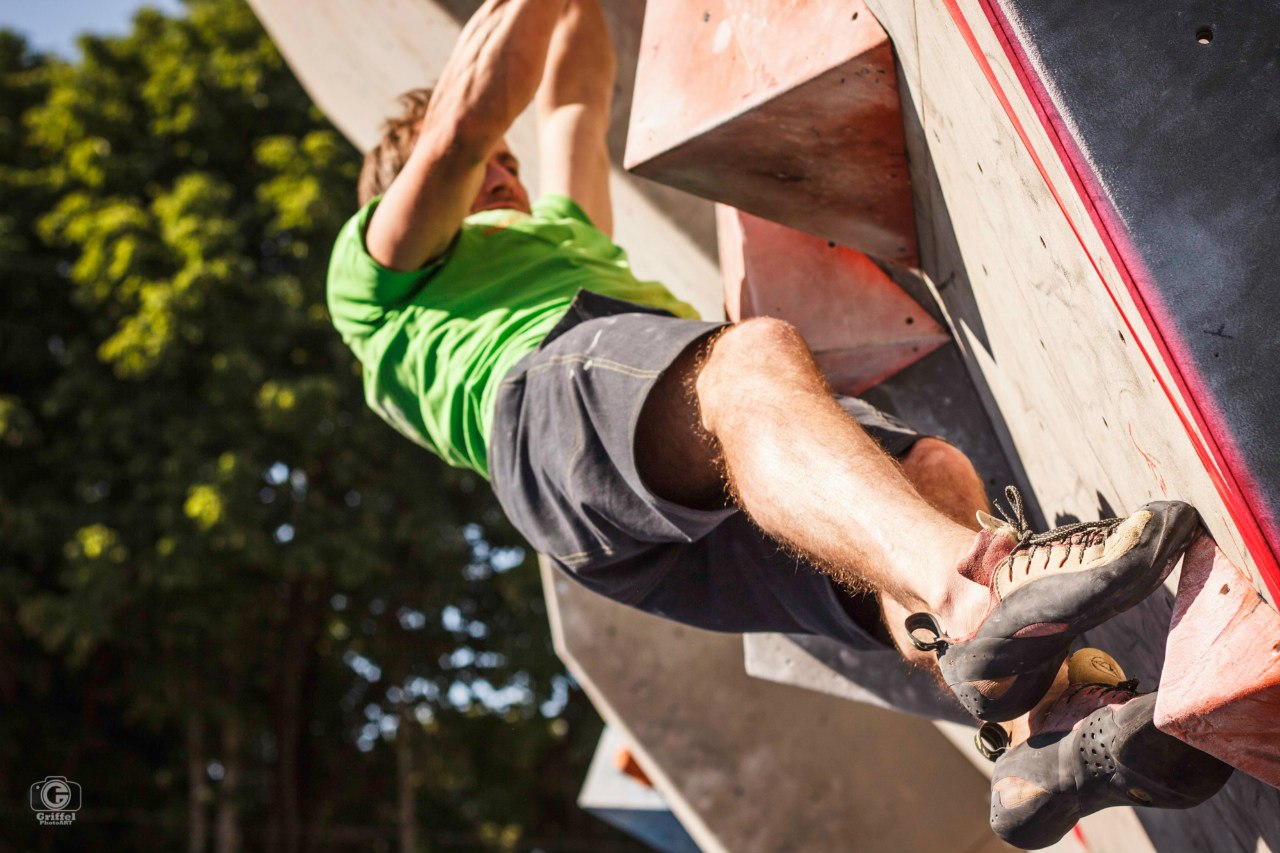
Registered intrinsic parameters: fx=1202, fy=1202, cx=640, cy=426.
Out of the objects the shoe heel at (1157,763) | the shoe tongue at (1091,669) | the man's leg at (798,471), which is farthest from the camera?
the shoe tongue at (1091,669)

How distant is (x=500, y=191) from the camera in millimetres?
2955

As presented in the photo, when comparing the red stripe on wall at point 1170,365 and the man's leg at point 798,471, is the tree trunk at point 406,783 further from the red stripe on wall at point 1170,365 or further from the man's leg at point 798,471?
the red stripe on wall at point 1170,365

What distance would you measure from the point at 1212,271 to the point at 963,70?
1.34ft

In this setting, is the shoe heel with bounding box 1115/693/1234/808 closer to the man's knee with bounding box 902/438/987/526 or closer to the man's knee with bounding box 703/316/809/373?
the man's knee with bounding box 902/438/987/526

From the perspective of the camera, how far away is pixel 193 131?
428 inches

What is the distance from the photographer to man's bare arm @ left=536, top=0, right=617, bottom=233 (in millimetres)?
3107

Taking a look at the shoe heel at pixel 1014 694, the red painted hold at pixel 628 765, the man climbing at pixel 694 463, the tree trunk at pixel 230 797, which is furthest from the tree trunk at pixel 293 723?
the shoe heel at pixel 1014 694

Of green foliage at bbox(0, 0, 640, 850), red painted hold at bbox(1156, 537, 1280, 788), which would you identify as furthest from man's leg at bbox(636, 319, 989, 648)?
green foliage at bbox(0, 0, 640, 850)

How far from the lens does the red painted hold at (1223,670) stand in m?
1.23

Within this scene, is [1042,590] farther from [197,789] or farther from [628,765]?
[197,789]

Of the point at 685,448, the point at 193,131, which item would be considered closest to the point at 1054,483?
the point at 685,448

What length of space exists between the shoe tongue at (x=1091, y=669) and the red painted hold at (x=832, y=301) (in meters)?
1.09

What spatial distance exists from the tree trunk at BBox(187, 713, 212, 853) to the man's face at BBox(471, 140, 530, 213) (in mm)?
8802

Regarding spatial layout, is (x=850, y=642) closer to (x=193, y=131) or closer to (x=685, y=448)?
(x=685, y=448)
